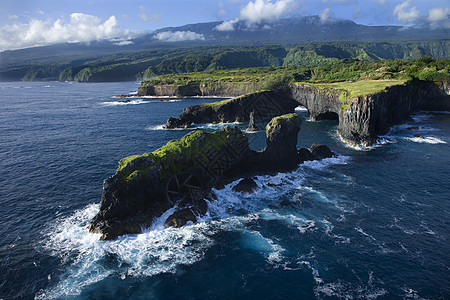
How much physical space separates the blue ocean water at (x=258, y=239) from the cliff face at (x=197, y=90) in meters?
117

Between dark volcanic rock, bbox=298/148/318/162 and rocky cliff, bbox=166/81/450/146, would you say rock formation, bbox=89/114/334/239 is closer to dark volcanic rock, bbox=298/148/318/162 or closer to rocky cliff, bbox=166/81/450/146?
dark volcanic rock, bbox=298/148/318/162

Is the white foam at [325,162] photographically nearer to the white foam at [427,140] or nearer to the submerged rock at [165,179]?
the submerged rock at [165,179]

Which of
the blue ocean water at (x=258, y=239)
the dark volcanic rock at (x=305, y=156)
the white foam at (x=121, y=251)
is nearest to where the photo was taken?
the blue ocean water at (x=258, y=239)

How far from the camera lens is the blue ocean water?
2736 cm

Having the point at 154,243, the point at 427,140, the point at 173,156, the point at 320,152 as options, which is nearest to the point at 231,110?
the point at 320,152

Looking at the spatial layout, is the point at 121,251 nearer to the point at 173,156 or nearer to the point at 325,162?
the point at 173,156

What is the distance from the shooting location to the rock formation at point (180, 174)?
35969mm

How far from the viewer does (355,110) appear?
72.9m

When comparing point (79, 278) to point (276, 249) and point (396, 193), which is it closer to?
point (276, 249)

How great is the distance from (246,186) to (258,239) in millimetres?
13040

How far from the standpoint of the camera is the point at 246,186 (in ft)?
153

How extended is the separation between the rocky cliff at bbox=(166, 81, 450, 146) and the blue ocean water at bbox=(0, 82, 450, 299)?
13661 millimetres

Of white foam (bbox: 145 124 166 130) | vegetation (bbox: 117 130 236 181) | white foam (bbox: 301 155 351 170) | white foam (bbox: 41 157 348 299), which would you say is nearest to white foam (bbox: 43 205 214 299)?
white foam (bbox: 41 157 348 299)

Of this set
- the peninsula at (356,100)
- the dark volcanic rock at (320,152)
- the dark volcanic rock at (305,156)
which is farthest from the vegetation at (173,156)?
the peninsula at (356,100)
